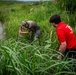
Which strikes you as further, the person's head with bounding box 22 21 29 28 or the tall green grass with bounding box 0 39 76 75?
the person's head with bounding box 22 21 29 28

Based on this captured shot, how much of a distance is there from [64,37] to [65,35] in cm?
15

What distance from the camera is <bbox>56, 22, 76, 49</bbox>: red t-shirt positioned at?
21.1ft

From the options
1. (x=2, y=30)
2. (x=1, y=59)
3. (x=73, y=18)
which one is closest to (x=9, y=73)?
(x=1, y=59)

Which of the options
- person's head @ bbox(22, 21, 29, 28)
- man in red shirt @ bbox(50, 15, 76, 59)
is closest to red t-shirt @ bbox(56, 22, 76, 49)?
man in red shirt @ bbox(50, 15, 76, 59)

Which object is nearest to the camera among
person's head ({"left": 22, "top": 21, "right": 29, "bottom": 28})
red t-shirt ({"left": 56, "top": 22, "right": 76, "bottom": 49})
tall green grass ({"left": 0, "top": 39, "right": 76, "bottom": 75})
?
tall green grass ({"left": 0, "top": 39, "right": 76, "bottom": 75})

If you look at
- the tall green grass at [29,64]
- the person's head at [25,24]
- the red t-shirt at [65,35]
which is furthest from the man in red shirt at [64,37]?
the person's head at [25,24]

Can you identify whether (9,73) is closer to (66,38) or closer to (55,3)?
(66,38)

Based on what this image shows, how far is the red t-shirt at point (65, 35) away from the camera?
6441 millimetres

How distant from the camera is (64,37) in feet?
21.2

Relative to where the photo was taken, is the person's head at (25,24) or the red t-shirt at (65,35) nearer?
the red t-shirt at (65,35)

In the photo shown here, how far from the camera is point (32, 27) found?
1045 cm

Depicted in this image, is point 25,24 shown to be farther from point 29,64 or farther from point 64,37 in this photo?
point 29,64

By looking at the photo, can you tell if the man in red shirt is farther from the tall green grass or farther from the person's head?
the person's head

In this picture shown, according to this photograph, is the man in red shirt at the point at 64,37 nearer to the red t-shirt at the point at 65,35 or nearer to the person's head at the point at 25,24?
the red t-shirt at the point at 65,35
